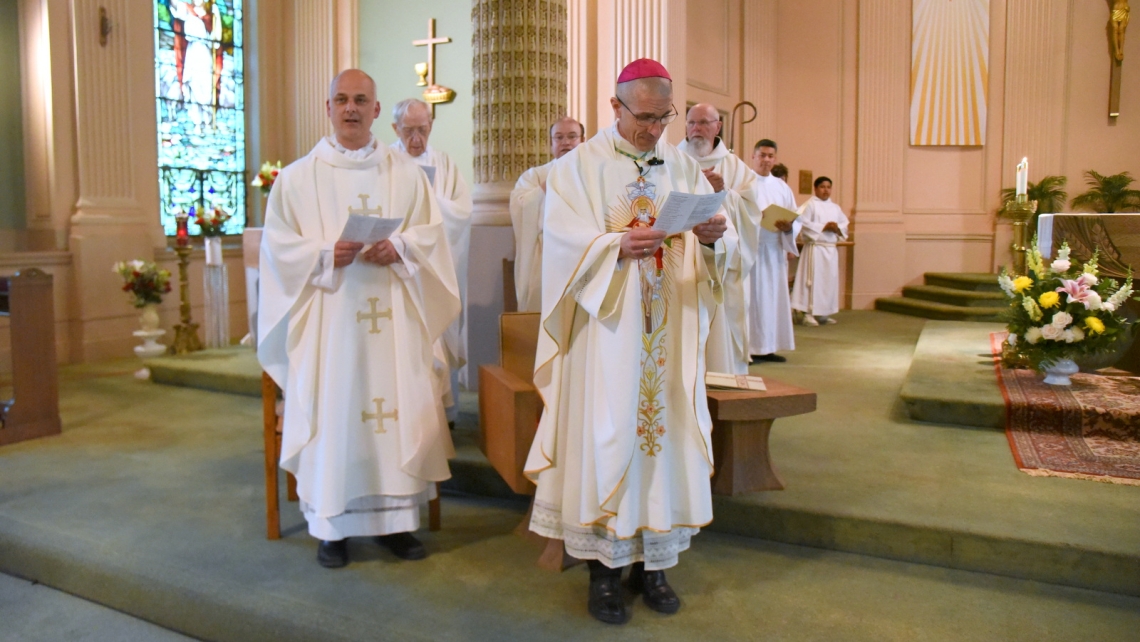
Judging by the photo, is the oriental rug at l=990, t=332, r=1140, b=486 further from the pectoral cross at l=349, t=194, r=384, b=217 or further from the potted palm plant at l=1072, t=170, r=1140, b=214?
the potted palm plant at l=1072, t=170, r=1140, b=214

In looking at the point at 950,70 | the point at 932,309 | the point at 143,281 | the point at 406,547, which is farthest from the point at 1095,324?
the point at 950,70

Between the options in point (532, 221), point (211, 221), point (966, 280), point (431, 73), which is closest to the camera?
point (532, 221)

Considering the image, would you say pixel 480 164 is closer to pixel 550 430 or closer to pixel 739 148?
pixel 550 430

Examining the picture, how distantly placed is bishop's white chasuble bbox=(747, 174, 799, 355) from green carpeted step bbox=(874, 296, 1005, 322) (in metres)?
3.29

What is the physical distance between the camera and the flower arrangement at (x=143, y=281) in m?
7.93

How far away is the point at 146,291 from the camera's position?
800cm

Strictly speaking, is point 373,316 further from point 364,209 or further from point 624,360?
point 624,360

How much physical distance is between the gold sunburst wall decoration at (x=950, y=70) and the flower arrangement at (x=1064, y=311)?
7.30 metres

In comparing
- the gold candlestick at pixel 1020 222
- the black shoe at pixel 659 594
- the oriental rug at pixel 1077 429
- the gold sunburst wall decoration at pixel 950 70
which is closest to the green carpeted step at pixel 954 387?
the oriental rug at pixel 1077 429

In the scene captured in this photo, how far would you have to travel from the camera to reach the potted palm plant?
11484mm

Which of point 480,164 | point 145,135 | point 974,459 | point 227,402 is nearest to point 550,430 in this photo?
point 974,459

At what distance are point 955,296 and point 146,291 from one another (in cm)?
898

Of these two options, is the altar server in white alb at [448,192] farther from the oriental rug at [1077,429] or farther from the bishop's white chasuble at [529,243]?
the oriental rug at [1077,429]

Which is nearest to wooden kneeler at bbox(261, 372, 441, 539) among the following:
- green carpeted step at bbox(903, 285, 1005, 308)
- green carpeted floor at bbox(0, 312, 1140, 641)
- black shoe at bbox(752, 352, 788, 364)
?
green carpeted floor at bbox(0, 312, 1140, 641)
